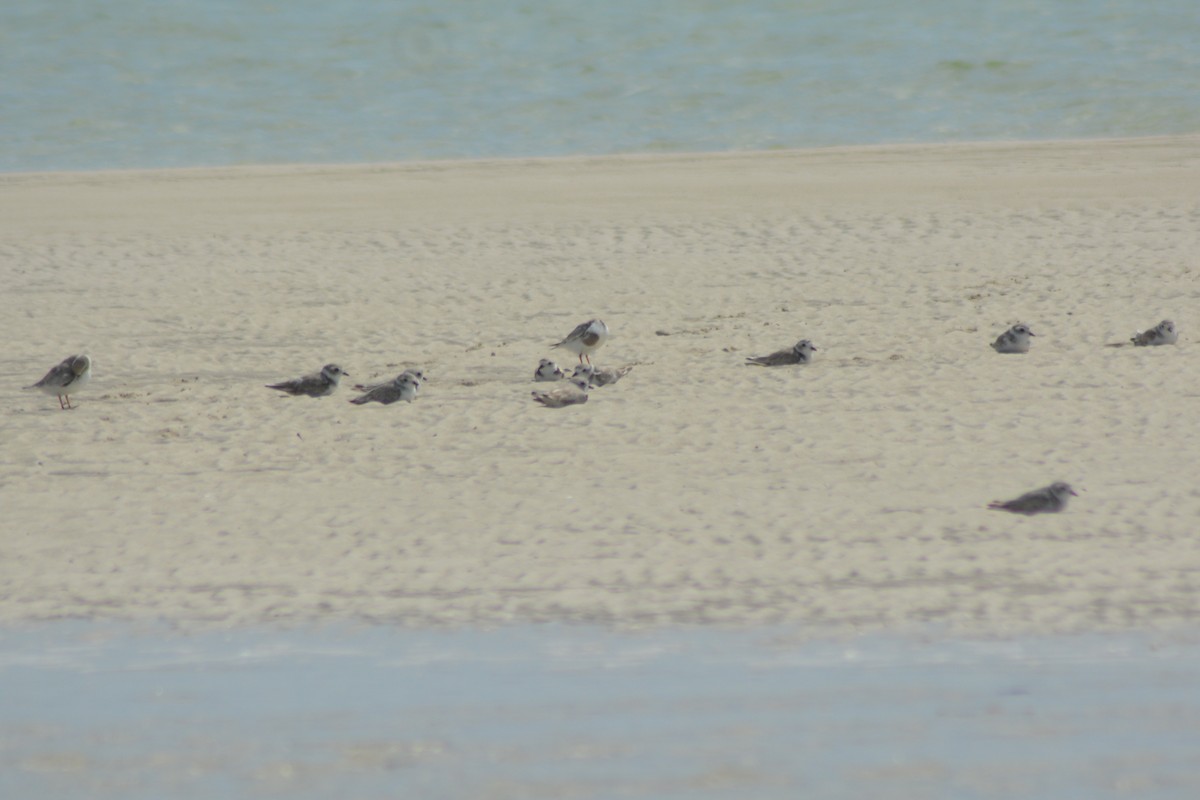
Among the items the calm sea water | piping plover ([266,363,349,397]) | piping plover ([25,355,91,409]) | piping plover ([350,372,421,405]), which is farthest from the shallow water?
the calm sea water

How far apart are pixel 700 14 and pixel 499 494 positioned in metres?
33.7

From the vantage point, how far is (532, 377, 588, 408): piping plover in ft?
33.2

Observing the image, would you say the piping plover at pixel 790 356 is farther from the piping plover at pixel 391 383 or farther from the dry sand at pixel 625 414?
the piping plover at pixel 391 383

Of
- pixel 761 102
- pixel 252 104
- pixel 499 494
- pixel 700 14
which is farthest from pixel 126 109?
pixel 499 494

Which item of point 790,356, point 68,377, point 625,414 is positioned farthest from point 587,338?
point 68,377

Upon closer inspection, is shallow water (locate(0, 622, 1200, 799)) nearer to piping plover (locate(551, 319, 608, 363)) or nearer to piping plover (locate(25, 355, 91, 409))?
piping plover (locate(25, 355, 91, 409))

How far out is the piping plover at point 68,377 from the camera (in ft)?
33.4

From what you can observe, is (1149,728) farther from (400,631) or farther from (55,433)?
(55,433)

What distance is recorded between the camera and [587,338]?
11.1 m

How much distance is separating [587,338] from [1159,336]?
447 cm

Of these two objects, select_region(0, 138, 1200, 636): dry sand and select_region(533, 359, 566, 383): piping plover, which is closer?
select_region(0, 138, 1200, 636): dry sand

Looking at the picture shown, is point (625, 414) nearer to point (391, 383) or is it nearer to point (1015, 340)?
point (391, 383)

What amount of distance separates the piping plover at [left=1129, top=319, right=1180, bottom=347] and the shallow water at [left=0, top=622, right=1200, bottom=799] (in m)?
5.83

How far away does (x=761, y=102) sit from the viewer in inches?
1191
